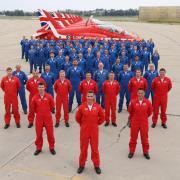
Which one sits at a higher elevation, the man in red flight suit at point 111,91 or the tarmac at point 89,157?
the man in red flight suit at point 111,91

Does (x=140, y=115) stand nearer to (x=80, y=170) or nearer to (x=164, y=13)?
(x=80, y=170)

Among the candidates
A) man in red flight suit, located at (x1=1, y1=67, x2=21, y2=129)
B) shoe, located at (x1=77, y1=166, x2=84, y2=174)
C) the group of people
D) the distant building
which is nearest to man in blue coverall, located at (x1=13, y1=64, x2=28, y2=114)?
the group of people

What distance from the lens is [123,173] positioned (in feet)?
19.9

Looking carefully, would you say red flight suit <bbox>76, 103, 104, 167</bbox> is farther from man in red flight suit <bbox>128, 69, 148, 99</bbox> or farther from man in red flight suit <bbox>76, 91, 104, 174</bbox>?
man in red flight suit <bbox>128, 69, 148, 99</bbox>

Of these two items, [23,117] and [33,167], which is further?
[23,117]

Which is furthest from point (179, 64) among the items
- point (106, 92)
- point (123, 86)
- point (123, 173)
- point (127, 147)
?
point (123, 173)

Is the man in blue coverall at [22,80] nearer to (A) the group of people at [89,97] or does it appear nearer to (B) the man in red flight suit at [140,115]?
(A) the group of people at [89,97]

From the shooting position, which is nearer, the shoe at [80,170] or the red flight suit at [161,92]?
the shoe at [80,170]

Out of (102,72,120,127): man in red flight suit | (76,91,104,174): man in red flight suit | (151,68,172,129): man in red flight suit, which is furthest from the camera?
(102,72,120,127): man in red flight suit

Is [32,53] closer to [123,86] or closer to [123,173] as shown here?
[123,86]

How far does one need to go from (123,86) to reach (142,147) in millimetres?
A: 3153

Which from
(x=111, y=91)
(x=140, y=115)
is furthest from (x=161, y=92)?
(x=140, y=115)

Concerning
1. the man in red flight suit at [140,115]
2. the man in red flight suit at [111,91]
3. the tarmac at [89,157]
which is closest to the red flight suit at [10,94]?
the tarmac at [89,157]

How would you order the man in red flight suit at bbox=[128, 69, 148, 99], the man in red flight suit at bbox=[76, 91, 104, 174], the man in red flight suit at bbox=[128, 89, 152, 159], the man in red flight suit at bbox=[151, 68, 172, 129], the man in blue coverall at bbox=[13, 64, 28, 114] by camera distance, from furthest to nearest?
the man in blue coverall at bbox=[13, 64, 28, 114]
the man in red flight suit at bbox=[128, 69, 148, 99]
the man in red flight suit at bbox=[151, 68, 172, 129]
the man in red flight suit at bbox=[128, 89, 152, 159]
the man in red flight suit at bbox=[76, 91, 104, 174]
